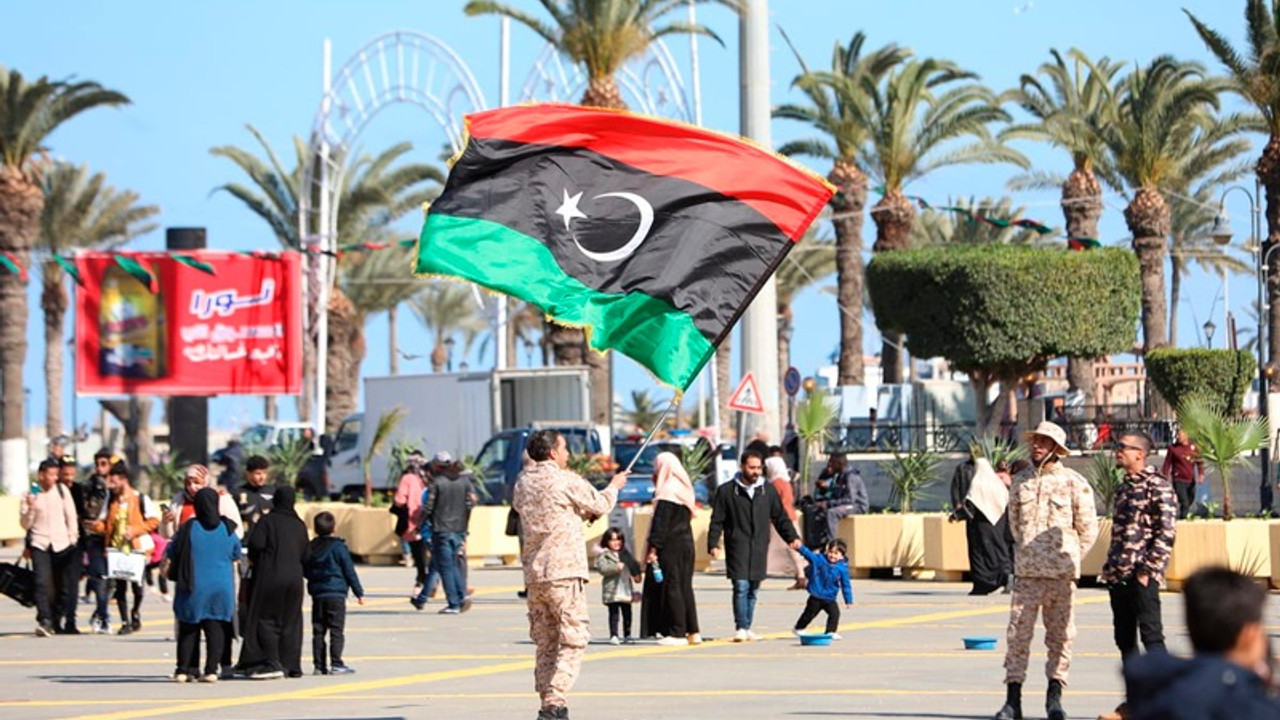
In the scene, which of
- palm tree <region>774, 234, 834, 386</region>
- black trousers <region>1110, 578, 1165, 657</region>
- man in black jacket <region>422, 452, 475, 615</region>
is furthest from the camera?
palm tree <region>774, 234, 834, 386</region>

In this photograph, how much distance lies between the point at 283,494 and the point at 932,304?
34443 millimetres

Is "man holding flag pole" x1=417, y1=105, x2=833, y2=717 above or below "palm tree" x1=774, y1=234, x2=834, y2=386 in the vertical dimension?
below

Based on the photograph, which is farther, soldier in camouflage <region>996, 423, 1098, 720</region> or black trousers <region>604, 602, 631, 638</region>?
black trousers <region>604, 602, 631, 638</region>

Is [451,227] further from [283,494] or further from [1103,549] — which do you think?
[1103,549]

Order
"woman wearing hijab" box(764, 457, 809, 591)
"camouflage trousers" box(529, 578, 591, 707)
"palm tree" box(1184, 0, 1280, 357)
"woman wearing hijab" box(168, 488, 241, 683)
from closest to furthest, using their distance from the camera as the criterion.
Answer: 1. "camouflage trousers" box(529, 578, 591, 707)
2. "woman wearing hijab" box(168, 488, 241, 683)
3. "woman wearing hijab" box(764, 457, 809, 591)
4. "palm tree" box(1184, 0, 1280, 357)

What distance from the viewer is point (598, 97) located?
152 feet

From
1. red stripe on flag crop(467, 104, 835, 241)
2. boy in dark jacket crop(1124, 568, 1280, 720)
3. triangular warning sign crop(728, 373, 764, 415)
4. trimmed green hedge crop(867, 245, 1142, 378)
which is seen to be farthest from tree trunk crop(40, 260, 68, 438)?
boy in dark jacket crop(1124, 568, 1280, 720)

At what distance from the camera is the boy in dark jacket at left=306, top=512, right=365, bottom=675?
55.4 feet

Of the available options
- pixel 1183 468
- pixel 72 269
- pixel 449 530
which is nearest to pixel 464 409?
pixel 72 269

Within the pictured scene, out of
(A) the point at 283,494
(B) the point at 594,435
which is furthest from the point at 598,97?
(A) the point at 283,494

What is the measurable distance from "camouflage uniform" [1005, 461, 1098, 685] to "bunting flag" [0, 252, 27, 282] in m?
37.4

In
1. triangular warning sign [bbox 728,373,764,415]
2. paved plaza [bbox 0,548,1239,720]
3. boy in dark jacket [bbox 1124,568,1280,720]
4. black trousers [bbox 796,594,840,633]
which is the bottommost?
paved plaza [bbox 0,548,1239,720]

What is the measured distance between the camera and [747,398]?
31250 mm

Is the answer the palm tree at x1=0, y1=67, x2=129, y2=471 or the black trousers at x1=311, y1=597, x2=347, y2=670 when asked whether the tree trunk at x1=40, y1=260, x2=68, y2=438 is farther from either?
the black trousers at x1=311, y1=597, x2=347, y2=670
